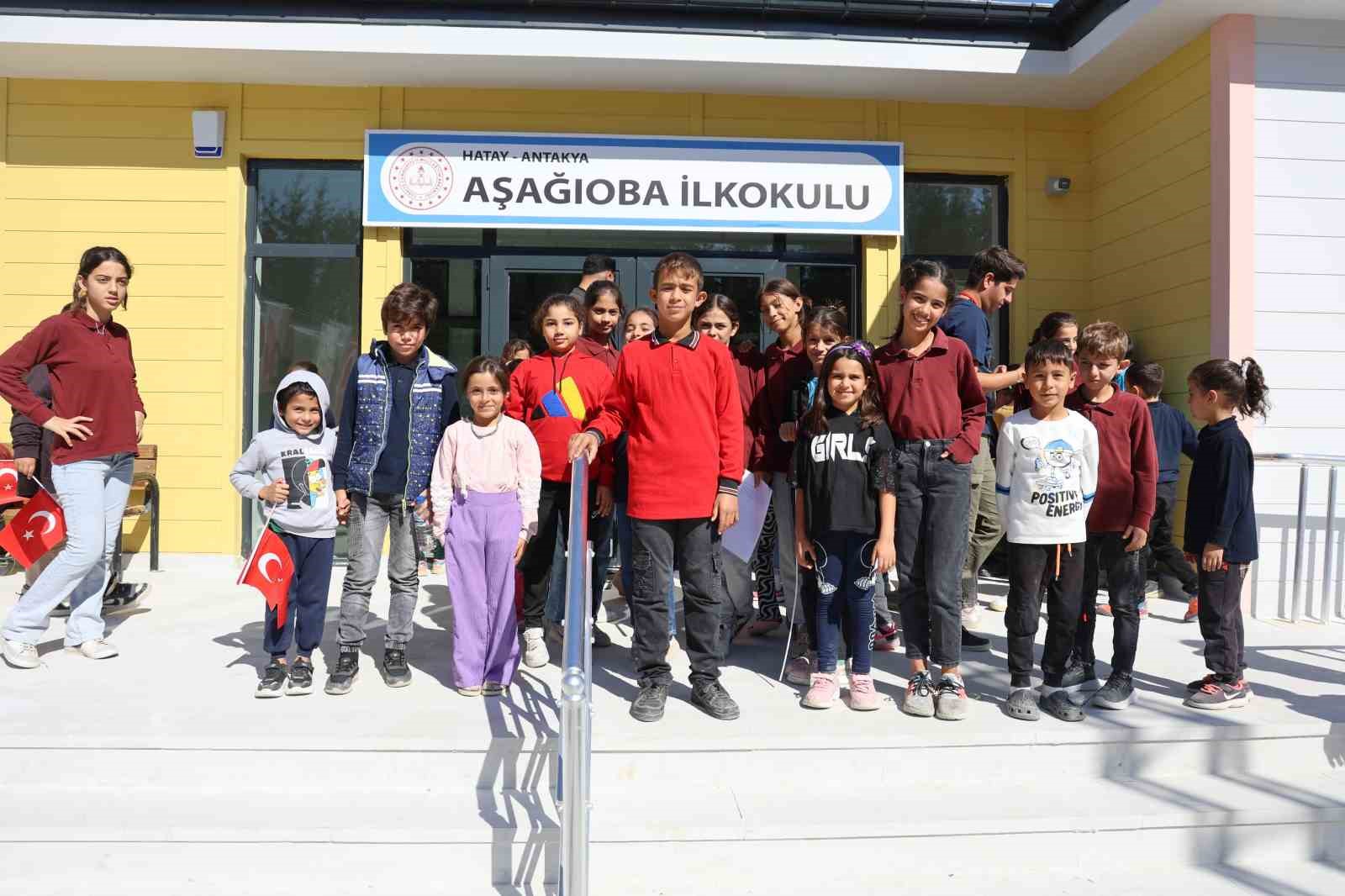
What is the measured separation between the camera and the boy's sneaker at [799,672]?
3875 mm

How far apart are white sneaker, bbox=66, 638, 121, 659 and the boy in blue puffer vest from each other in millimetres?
1296

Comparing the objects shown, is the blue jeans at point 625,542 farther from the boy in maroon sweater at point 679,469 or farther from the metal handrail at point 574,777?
the metal handrail at point 574,777

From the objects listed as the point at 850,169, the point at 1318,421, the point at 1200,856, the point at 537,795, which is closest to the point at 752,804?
the point at 537,795

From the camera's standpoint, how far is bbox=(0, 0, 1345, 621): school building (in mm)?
6031

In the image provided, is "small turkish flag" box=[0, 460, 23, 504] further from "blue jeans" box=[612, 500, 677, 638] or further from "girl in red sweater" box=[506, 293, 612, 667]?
"blue jeans" box=[612, 500, 677, 638]

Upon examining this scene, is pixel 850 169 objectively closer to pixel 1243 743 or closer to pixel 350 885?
pixel 1243 743

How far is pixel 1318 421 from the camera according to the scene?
564 cm

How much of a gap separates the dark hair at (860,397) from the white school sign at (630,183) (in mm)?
3563

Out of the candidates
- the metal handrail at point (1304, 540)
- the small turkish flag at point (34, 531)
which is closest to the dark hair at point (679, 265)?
the small turkish flag at point (34, 531)

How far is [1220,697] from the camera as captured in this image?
143 inches

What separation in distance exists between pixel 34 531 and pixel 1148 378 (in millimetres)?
6005

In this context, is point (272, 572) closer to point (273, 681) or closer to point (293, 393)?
point (273, 681)

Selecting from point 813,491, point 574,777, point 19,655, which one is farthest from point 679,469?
point 19,655

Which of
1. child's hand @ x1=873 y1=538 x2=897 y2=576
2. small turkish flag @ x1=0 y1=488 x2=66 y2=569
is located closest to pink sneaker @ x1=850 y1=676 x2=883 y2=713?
child's hand @ x1=873 y1=538 x2=897 y2=576
